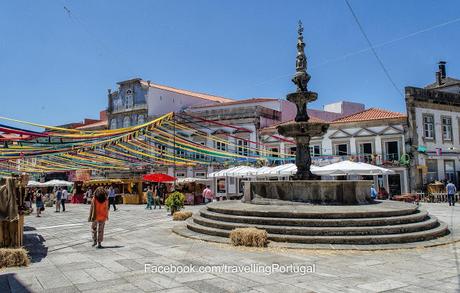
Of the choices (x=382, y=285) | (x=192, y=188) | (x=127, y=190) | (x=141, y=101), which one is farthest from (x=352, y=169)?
(x=141, y=101)

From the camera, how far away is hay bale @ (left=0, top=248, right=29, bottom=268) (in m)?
7.75

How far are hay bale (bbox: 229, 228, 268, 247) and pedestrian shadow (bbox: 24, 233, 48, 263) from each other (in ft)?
14.3

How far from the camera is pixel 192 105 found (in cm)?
4459

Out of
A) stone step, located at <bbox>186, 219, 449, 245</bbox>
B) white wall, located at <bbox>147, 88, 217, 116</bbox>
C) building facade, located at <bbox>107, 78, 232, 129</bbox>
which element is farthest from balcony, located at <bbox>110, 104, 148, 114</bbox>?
stone step, located at <bbox>186, 219, 449, 245</bbox>

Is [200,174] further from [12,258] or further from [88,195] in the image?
[12,258]

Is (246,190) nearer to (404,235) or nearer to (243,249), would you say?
(243,249)

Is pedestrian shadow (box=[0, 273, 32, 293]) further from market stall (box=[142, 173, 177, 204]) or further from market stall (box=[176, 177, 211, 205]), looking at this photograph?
market stall (box=[176, 177, 211, 205])

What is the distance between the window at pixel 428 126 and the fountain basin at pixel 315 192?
20209 millimetres

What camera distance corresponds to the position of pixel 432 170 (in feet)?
99.7

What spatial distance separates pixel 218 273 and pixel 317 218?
4110mm

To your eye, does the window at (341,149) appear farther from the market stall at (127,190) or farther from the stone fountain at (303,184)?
the stone fountain at (303,184)

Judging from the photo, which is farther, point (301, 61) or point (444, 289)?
point (301, 61)

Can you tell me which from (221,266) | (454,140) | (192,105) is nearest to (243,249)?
(221,266)

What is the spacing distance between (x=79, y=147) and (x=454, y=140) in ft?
92.0
